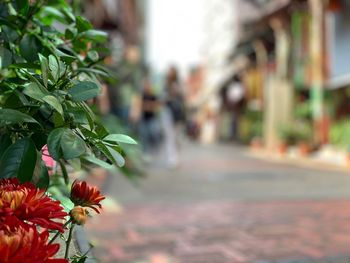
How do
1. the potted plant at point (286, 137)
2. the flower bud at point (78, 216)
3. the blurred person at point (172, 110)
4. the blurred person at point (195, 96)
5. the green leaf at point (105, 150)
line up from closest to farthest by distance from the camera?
1. the flower bud at point (78, 216)
2. the green leaf at point (105, 150)
3. the blurred person at point (172, 110)
4. the potted plant at point (286, 137)
5. the blurred person at point (195, 96)

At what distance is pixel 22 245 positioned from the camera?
723mm

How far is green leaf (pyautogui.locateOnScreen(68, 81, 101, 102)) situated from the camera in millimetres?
1064

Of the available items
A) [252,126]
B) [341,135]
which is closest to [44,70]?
[341,135]

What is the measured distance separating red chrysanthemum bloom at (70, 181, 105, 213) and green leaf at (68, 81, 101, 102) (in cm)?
17

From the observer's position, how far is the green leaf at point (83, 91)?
3.49 feet

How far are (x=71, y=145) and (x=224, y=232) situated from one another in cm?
311

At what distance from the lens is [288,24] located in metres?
16.6

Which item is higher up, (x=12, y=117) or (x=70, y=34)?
(x=70, y=34)

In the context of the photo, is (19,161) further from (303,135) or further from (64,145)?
(303,135)

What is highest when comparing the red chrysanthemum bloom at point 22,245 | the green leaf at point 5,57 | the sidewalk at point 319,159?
the sidewalk at point 319,159

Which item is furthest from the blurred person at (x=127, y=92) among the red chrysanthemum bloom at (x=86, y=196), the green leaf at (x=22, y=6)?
the red chrysanthemum bloom at (x=86, y=196)

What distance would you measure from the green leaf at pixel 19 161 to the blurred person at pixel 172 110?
8.81 m

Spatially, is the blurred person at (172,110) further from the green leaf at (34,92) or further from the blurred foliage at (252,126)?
the blurred foliage at (252,126)

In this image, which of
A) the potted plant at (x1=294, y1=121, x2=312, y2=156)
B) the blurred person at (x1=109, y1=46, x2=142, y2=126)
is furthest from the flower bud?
the potted plant at (x1=294, y1=121, x2=312, y2=156)
